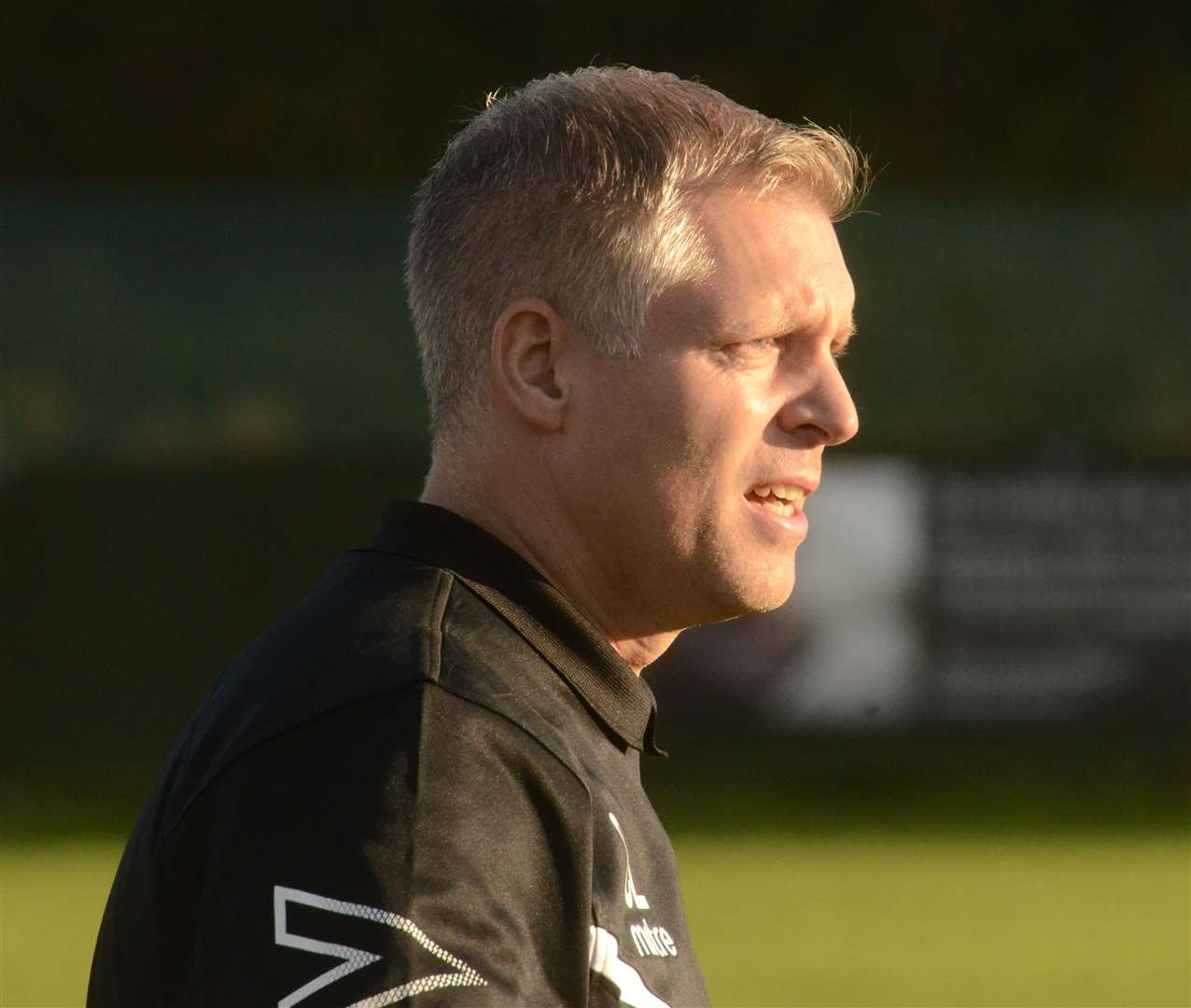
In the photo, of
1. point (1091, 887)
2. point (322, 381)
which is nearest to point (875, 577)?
point (1091, 887)

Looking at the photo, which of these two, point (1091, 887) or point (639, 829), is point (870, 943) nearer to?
point (1091, 887)

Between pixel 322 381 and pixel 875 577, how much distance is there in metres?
2.90

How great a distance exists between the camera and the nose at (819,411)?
5.67 feet

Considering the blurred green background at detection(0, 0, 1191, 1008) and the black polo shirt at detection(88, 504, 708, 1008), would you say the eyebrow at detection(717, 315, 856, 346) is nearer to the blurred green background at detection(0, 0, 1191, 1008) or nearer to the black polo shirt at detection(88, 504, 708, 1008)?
the black polo shirt at detection(88, 504, 708, 1008)

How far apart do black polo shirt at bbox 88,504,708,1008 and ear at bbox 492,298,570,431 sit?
174 millimetres

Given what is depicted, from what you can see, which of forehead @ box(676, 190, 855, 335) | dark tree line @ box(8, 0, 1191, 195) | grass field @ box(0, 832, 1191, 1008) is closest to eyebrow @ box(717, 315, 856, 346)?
forehead @ box(676, 190, 855, 335)

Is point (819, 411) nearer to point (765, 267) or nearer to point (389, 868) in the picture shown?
point (765, 267)

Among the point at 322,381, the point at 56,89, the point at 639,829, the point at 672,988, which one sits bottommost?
the point at 672,988

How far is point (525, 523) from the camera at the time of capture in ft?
5.46

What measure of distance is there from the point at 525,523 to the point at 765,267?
302mm

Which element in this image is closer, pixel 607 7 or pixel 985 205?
pixel 985 205

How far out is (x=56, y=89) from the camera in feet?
40.7

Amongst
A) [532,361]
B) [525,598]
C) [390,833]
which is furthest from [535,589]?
[390,833]

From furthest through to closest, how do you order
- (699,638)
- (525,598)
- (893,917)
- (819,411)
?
(699,638), (893,917), (819,411), (525,598)
